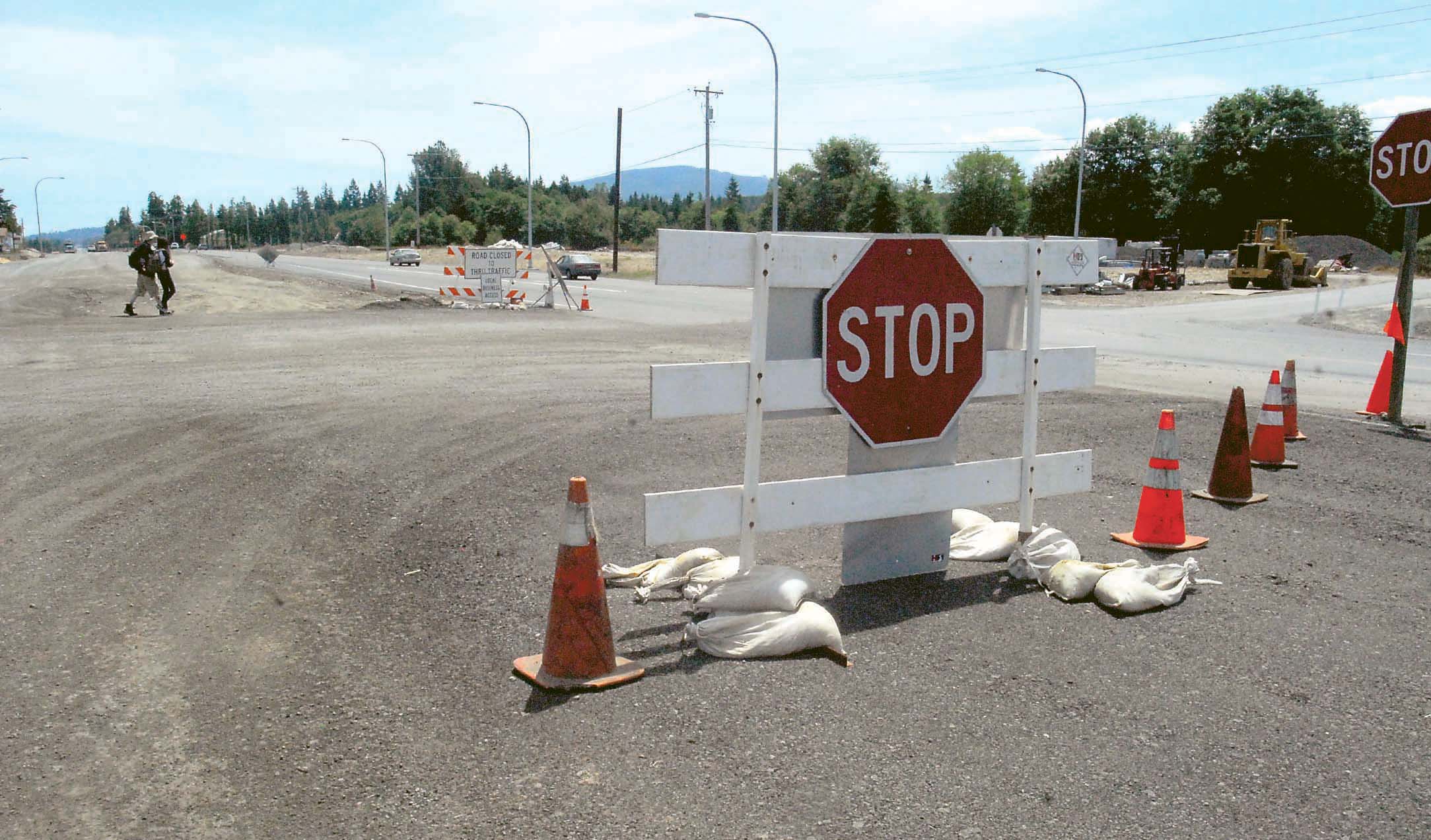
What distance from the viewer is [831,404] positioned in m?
5.19

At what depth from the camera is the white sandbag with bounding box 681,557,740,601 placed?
17.0 ft

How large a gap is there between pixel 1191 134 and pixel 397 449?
95.9 m

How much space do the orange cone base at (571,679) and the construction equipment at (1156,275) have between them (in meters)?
45.5

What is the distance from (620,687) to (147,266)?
72.3 feet

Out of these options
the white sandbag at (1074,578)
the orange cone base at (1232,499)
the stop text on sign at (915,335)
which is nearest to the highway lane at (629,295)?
the orange cone base at (1232,499)

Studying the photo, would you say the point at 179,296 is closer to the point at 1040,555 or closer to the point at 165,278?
the point at 165,278

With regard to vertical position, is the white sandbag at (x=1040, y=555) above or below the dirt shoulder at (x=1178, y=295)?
below

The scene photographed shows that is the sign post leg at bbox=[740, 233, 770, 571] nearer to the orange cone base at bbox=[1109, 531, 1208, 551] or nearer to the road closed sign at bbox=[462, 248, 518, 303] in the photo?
the orange cone base at bbox=[1109, 531, 1208, 551]

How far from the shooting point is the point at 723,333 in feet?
69.9

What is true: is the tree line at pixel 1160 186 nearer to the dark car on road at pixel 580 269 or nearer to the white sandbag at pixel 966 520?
the dark car on road at pixel 580 269

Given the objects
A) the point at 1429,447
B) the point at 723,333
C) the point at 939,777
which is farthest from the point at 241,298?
the point at 939,777

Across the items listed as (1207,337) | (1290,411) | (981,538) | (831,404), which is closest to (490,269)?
(1207,337)

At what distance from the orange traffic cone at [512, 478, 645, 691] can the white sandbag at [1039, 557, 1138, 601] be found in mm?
2178

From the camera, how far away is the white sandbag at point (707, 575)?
5.19m
